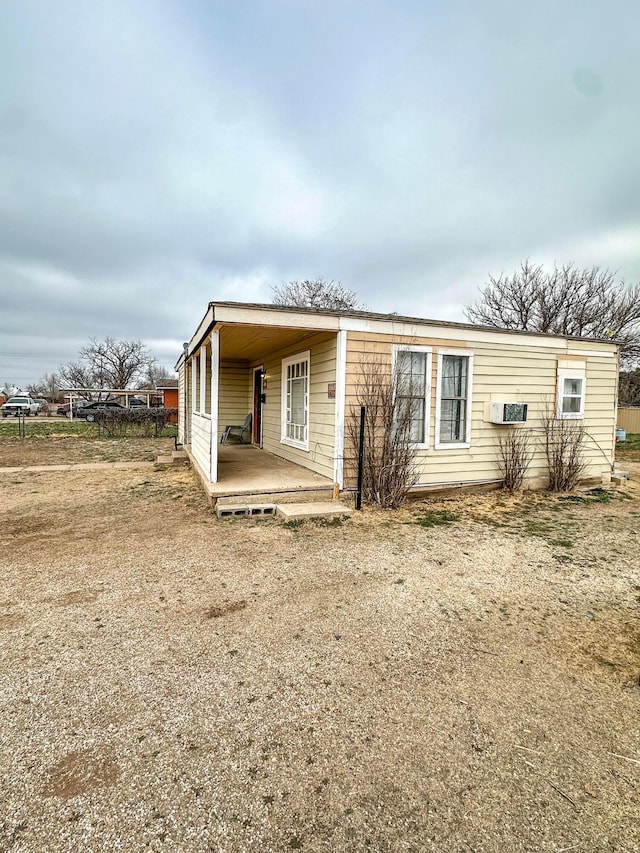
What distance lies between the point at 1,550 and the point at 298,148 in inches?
411

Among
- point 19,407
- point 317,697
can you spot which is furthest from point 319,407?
point 19,407

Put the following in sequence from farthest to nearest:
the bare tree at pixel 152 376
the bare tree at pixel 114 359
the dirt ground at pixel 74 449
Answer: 1. the bare tree at pixel 152 376
2. the bare tree at pixel 114 359
3. the dirt ground at pixel 74 449

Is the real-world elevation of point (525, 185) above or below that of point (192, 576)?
above

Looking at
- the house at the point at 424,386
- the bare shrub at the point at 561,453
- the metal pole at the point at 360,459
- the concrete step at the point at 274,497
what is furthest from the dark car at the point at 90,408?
the bare shrub at the point at 561,453

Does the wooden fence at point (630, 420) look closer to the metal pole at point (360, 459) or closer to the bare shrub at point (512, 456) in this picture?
the bare shrub at point (512, 456)

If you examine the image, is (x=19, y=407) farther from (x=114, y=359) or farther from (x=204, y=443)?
(x=204, y=443)

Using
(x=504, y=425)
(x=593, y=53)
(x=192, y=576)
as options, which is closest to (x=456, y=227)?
(x=593, y=53)

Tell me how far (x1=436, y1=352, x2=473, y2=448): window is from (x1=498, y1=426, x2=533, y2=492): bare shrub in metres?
0.74

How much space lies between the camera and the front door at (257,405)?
1063 cm

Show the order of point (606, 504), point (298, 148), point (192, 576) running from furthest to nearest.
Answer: point (298, 148) → point (606, 504) → point (192, 576)

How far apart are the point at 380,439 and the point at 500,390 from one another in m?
2.46

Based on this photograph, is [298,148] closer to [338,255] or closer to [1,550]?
[338,255]

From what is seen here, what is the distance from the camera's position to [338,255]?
57.4 feet

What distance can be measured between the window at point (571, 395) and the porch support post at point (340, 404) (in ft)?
13.5
